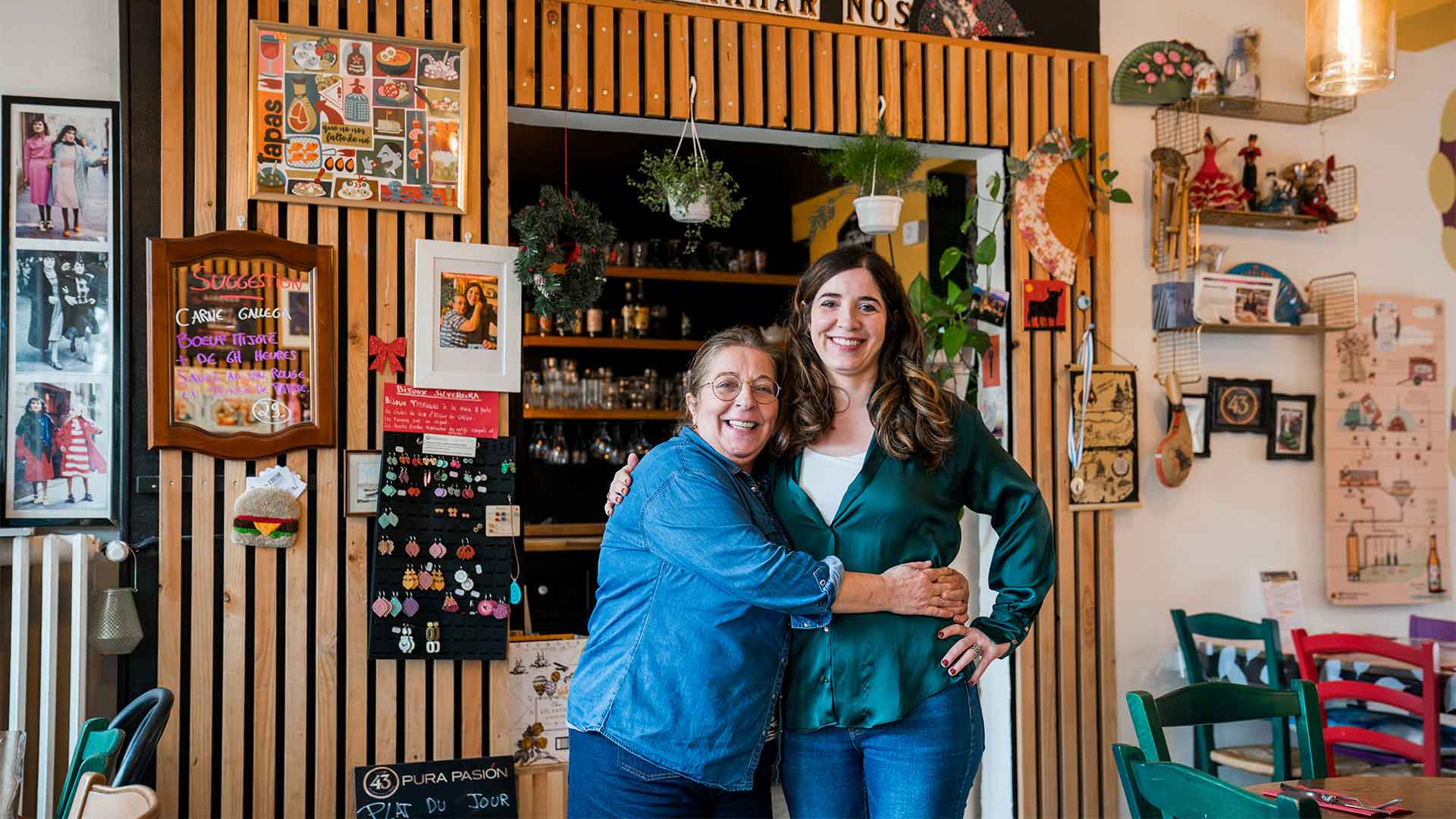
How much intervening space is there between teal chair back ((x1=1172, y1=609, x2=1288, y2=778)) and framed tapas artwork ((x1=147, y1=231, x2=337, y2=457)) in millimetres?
2963

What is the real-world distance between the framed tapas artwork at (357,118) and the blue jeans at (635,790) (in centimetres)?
191

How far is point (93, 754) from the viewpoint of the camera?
225 centimetres

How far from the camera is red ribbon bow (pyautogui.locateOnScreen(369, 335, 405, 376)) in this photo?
3543 millimetres

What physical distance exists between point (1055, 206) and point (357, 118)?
2357mm

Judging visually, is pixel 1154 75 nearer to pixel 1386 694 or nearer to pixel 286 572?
pixel 1386 694

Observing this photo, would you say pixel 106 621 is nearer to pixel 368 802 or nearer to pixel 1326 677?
pixel 368 802

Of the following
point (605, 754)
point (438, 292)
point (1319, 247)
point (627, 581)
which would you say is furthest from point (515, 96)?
point (1319, 247)

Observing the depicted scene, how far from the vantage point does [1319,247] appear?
4.86 meters

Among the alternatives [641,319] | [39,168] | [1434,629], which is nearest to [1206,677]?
[1434,629]

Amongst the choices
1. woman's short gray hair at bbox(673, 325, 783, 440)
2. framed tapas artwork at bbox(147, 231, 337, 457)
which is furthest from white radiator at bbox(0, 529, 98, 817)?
woman's short gray hair at bbox(673, 325, 783, 440)

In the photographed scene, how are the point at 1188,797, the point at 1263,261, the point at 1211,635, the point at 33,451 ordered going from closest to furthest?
the point at 1188,797
the point at 33,451
the point at 1211,635
the point at 1263,261

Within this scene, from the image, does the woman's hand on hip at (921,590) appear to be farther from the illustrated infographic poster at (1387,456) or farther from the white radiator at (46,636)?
the illustrated infographic poster at (1387,456)

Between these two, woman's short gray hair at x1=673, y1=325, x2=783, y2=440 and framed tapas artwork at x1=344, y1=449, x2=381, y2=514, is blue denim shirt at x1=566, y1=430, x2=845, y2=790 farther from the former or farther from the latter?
framed tapas artwork at x1=344, y1=449, x2=381, y2=514

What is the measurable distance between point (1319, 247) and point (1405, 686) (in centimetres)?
179
